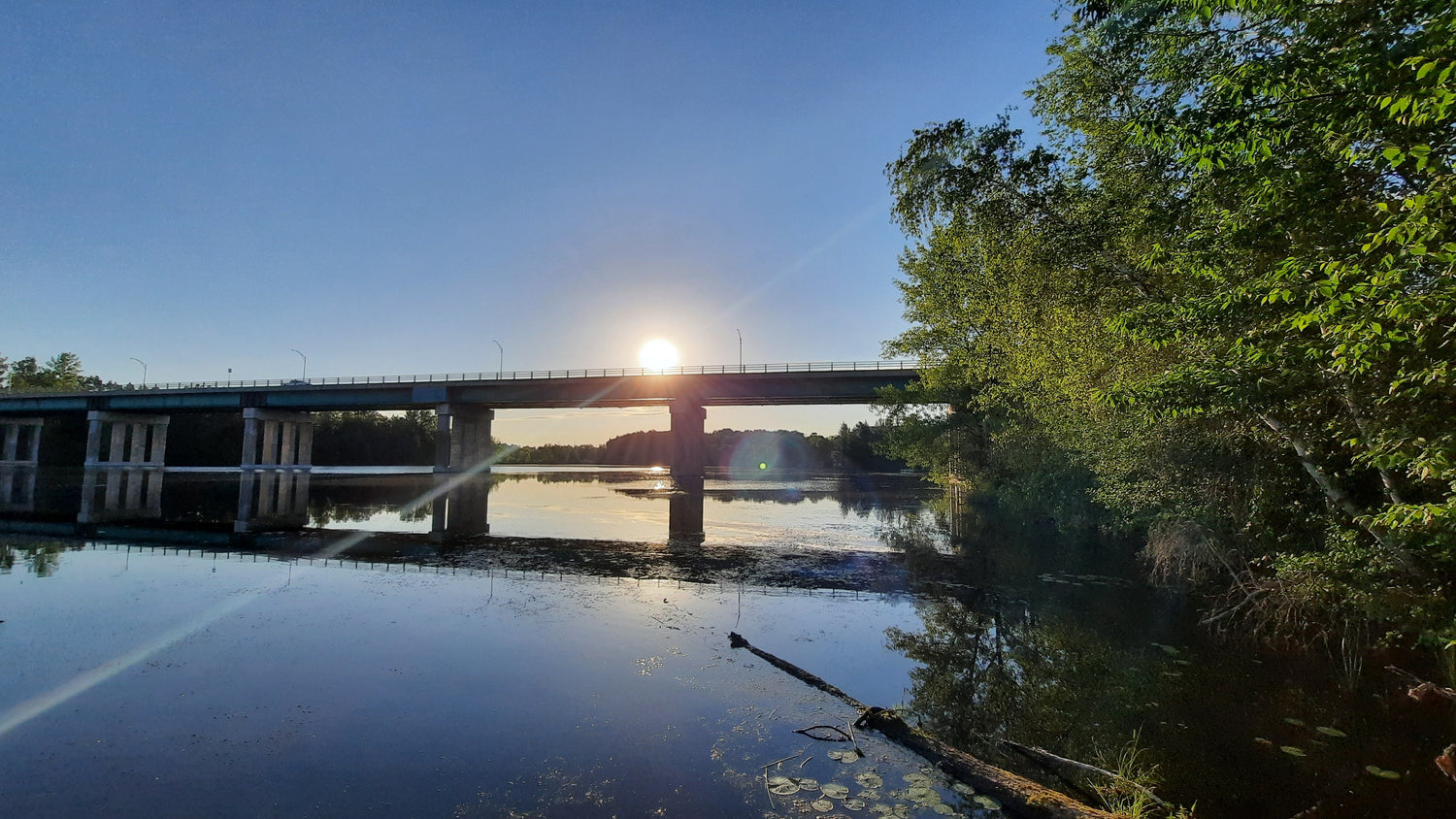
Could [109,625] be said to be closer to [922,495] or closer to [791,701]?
[791,701]

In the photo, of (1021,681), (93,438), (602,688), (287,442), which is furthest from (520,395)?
(1021,681)

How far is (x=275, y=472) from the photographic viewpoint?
A: 7562 centimetres

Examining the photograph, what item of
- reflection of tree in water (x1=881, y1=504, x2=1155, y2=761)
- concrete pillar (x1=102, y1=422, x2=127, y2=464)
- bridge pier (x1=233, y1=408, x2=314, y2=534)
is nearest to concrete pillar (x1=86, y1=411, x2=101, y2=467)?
concrete pillar (x1=102, y1=422, x2=127, y2=464)

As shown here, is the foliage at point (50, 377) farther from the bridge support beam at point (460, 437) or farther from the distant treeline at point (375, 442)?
the bridge support beam at point (460, 437)

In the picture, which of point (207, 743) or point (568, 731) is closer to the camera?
point (207, 743)

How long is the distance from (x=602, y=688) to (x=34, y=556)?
18.7 m

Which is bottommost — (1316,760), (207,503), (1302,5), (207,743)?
(1316,760)

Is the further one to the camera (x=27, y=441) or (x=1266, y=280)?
(x=27, y=441)

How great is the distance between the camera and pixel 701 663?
368 inches

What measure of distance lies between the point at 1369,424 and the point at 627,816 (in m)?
9.30

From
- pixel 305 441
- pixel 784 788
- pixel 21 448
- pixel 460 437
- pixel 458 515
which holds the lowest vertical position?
pixel 784 788

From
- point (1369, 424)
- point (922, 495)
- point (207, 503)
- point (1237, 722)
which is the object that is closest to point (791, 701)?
point (1237, 722)

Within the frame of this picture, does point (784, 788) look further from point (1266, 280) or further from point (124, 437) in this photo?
point (124, 437)

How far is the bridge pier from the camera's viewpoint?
93.5 feet
